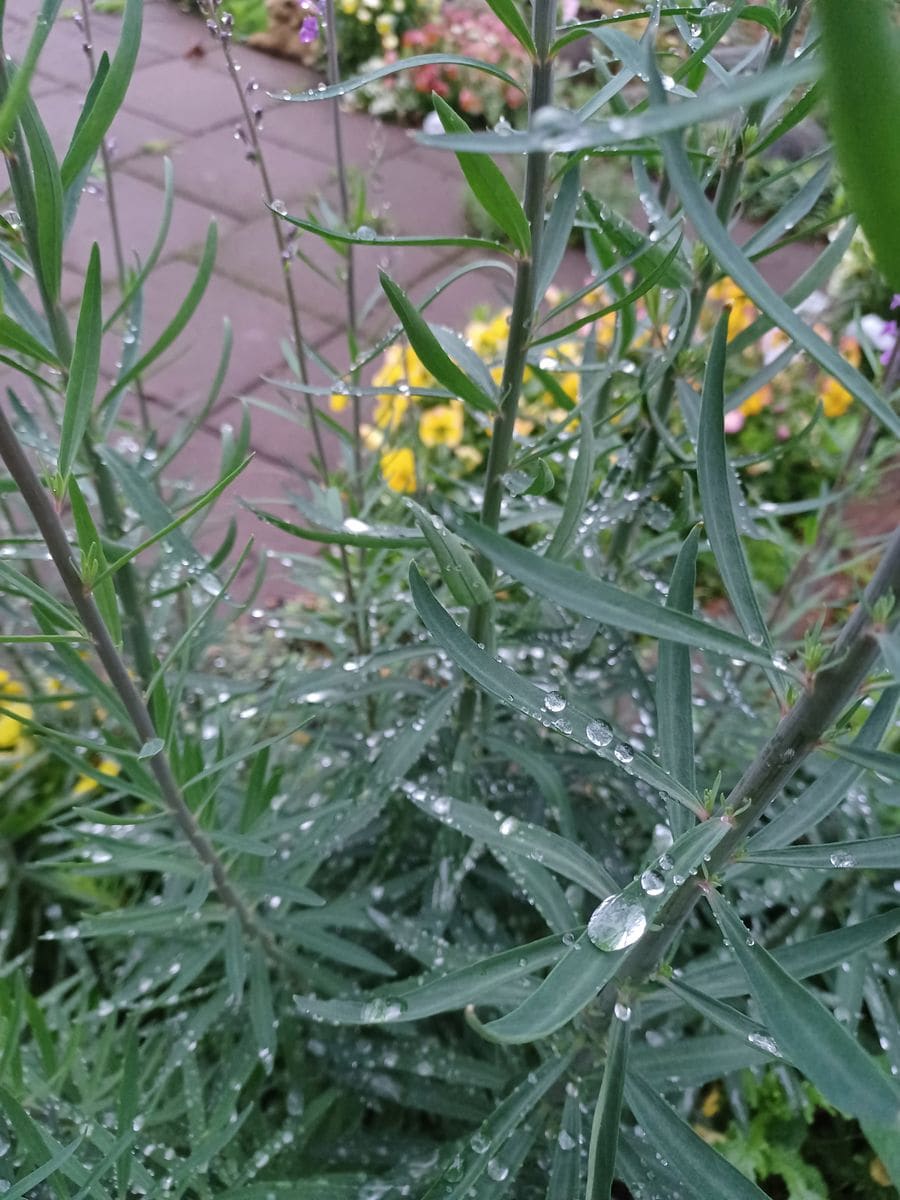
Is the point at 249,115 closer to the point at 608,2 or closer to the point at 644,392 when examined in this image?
the point at 644,392

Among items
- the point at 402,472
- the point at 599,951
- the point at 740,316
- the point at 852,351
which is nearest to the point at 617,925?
the point at 599,951

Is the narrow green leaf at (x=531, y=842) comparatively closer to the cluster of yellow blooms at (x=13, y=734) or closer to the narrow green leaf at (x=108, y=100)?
the narrow green leaf at (x=108, y=100)

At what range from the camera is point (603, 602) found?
15.7 inches

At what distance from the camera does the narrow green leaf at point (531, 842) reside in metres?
0.56

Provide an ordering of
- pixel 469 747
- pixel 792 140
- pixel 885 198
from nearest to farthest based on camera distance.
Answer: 1. pixel 885 198
2. pixel 469 747
3. pixel 792 140

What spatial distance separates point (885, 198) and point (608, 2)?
300 cm

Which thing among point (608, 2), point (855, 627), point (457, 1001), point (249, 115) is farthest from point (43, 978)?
point (608, 2)

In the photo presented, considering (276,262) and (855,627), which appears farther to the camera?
(276,262)

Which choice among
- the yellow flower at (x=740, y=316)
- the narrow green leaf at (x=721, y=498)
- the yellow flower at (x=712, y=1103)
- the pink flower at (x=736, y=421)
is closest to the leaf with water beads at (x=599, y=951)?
the narrow green leaf at (x=721, y=498)

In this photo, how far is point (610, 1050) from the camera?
525 mm

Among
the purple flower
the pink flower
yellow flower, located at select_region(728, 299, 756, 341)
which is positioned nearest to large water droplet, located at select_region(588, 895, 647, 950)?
the purple flower

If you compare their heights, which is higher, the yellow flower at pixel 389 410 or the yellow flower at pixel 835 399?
the yellow flower at pixel 835 399

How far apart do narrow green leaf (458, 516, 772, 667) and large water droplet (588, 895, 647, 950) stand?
12cm

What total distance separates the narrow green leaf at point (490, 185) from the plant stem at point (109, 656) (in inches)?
10.7
